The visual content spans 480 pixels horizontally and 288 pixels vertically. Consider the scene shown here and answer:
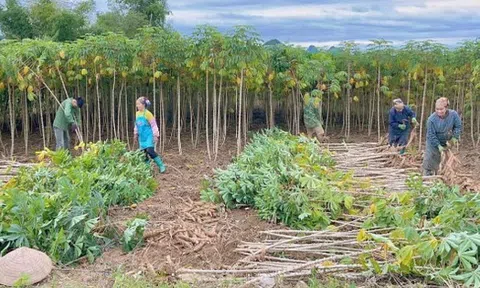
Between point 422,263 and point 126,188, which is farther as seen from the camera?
point 126,188

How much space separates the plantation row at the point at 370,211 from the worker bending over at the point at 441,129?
1461mm

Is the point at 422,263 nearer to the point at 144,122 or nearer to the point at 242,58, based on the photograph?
the point at 144,122

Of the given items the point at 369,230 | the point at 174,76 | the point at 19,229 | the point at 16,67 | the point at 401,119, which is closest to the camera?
the point at 369,230

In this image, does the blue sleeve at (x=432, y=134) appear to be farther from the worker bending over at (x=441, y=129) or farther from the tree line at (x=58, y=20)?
the tree line at (x=58, y=20)

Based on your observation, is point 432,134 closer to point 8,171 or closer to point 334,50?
point 8,171


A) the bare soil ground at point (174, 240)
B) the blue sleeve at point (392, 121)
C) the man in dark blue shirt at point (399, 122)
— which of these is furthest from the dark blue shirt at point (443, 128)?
the bare soil ground at point (174, 240)

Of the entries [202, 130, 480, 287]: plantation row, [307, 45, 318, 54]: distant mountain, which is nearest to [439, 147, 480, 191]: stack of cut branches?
[202, 130, 480, 287]: plantation row

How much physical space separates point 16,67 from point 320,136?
654 cm

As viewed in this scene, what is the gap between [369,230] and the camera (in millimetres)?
5125

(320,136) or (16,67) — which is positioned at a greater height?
(16,67)

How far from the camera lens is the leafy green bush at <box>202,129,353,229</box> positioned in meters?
5.73

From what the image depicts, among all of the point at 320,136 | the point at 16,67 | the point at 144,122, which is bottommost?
the point at 320,136

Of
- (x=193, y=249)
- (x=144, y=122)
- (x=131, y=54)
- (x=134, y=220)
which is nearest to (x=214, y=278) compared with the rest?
(x=193, y=249)

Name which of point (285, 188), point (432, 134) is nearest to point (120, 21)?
point (432, 134)
